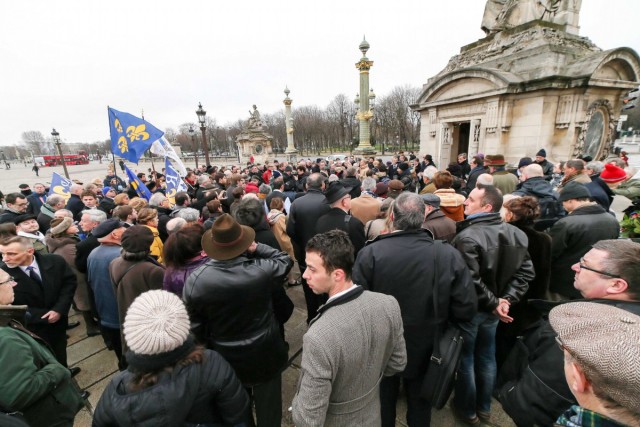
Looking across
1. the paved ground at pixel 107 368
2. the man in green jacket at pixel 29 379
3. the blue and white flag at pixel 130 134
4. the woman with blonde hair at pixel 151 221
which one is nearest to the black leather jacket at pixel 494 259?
the paved ground at pixel 107 368

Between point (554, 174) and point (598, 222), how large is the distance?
5743mm

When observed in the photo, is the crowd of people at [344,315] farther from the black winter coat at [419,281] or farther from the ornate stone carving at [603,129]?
the ornate stone carving at [603,129]

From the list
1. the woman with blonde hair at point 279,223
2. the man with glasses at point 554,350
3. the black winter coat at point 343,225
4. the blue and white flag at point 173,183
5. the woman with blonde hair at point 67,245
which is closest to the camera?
the man with glasses at point 554,350

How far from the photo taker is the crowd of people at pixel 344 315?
1316 millimetres

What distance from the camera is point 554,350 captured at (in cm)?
144

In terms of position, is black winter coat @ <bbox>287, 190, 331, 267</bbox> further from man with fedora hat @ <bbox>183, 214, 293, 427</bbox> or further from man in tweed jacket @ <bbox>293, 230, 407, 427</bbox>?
man in tweed jacket @ <bbox>293, 230, 407, 427</bbox>

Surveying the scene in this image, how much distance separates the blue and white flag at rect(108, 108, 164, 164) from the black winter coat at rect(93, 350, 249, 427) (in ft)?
21.0

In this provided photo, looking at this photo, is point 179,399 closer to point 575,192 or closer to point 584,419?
point 584,419

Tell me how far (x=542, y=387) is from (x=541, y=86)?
12.1 m

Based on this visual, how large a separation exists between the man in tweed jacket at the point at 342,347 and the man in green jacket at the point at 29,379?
1.66 metres

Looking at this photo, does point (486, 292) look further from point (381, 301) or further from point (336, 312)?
point (336, 312)

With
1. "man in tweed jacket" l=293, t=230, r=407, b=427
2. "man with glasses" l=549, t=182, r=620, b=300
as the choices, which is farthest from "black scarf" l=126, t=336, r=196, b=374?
"man with glasses" l=549, t=182, r=620, b=300

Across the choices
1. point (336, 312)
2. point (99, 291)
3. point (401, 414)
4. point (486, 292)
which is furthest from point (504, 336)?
point (99, 291)

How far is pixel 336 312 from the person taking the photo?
1.54 m
